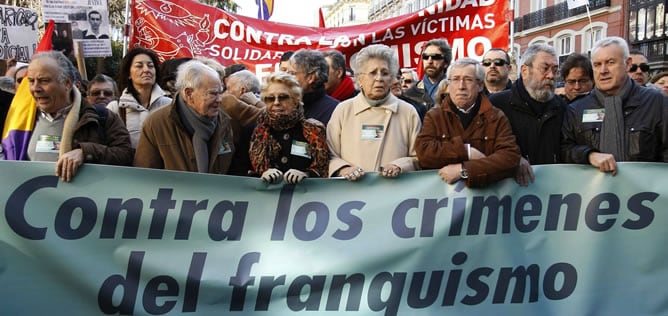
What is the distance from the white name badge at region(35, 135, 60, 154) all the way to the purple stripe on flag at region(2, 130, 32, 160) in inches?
4.3

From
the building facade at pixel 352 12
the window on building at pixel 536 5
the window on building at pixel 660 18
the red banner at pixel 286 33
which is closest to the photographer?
the red banner at pixel 286 33

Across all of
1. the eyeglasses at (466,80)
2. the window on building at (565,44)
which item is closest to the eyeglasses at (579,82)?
the eyeglasses at (466,80)

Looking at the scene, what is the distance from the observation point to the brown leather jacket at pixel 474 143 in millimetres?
3857

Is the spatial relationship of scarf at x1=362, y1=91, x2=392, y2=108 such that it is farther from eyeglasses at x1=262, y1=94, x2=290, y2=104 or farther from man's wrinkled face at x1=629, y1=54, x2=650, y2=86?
man's wrinkled face at x1=629, y1=54, x2=650, y2=86

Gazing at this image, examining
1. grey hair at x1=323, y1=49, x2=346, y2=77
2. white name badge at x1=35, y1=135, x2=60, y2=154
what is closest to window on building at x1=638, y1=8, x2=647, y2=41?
grey hair at x1=323, y1=49, x2=346, y2=77

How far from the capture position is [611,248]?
3.98 metres

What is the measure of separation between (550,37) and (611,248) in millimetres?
39711

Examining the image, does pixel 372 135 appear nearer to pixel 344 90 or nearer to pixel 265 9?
pixel 344 90

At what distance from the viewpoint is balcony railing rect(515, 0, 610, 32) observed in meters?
37.0

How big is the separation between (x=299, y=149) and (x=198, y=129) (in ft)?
2.06

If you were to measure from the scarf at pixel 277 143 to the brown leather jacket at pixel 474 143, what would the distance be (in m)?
0.61

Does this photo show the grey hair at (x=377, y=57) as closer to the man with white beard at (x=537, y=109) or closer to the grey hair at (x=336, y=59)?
the man with white beard at (x=537, y=109)

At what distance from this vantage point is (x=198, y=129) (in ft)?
13.3

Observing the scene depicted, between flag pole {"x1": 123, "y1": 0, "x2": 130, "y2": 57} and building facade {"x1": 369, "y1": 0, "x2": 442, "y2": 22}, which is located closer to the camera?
flag pole {"x1": 123, "y1": 0, "x2": 130, "y2": 57}
